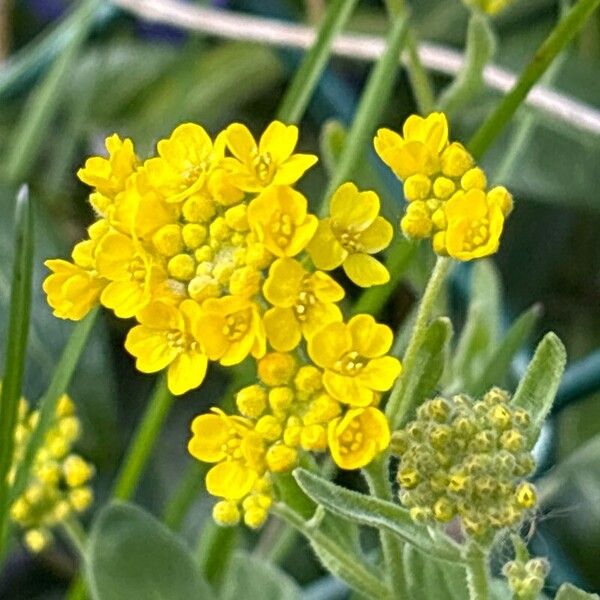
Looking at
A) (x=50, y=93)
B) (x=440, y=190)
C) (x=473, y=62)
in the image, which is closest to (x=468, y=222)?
(x=440, y=190)

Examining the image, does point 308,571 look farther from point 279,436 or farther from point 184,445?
point 279,436

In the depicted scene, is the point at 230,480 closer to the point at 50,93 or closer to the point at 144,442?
the point at 144,442

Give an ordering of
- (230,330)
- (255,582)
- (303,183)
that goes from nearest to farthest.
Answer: (230,330) < (255,582) < (303,183)

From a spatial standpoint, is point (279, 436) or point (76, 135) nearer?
point (279, 436)

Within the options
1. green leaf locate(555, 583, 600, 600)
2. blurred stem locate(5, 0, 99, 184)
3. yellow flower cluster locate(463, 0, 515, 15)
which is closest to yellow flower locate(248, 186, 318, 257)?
green leaf locate(555, 583, 600, 600)

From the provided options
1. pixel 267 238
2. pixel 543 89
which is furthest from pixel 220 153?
pixel 543 89
